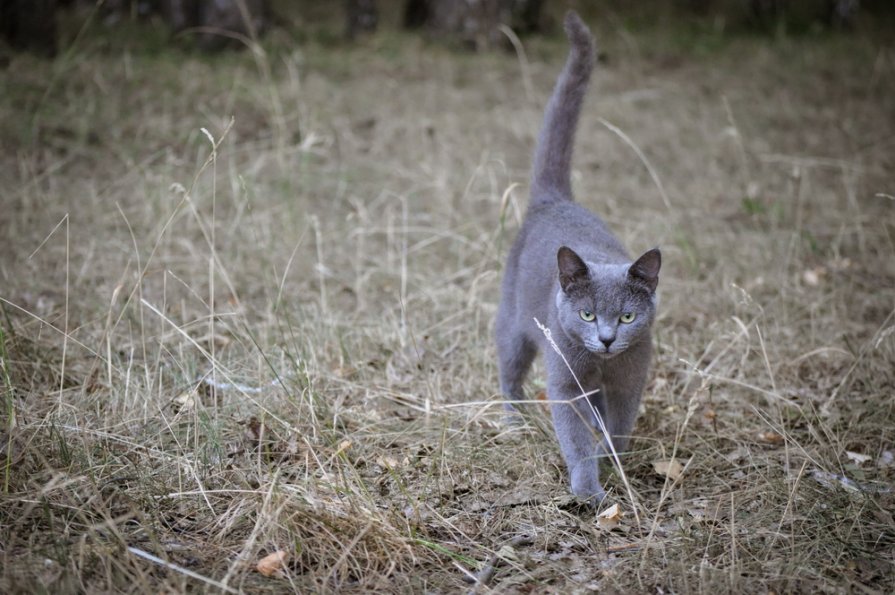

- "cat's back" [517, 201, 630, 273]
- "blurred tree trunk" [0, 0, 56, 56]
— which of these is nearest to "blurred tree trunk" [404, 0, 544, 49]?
"blurred tree trunk" [0, 0, 56, 56]

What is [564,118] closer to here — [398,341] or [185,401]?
[398,341]

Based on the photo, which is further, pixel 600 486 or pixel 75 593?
pixel 600 486

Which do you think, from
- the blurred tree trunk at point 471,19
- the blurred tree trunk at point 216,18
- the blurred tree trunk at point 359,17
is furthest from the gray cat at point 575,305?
the blurred tree trunk at point 359,17

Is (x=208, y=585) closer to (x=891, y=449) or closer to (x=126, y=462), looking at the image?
(x=126, y=462)

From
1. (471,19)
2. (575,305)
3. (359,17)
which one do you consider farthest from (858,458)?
(359,17)

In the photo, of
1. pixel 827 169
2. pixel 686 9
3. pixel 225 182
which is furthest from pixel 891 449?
pixel 686 9

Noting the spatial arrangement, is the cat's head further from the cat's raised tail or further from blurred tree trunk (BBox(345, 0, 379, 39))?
blurred tree trunk (BBox(345, 0, 379, 39))

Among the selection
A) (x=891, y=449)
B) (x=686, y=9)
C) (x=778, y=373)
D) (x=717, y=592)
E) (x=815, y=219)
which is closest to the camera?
(x=717, y=592)

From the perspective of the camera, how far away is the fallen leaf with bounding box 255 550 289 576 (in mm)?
2104

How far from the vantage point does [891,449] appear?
9.58 ft

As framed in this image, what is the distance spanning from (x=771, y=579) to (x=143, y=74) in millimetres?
5761

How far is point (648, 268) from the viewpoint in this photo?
2.59 meters

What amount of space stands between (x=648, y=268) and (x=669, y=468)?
616 millimetres

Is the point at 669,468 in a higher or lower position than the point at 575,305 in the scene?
lower
